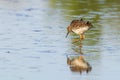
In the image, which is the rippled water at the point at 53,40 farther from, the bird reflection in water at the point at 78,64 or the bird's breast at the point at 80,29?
the bird's breast at the point at 80,29

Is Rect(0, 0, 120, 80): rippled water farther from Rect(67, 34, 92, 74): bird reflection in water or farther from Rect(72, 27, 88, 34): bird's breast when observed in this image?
Rect(72, 27, 88, 34): bird's breast

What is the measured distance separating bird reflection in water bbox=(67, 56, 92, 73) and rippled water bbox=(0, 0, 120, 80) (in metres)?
0.11

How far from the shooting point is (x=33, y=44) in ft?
48.9

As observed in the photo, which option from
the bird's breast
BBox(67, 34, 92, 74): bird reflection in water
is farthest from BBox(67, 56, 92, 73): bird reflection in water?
the bird's breast

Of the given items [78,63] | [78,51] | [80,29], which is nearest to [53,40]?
[80,29]

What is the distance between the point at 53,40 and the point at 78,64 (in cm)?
279

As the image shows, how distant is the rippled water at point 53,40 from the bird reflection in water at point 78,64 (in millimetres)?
108

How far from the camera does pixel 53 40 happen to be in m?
15.5

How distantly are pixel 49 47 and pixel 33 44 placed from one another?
0.55 meters

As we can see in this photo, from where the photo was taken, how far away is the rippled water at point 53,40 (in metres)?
12.0

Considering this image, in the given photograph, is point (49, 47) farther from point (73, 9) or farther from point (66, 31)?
point (73, 9)

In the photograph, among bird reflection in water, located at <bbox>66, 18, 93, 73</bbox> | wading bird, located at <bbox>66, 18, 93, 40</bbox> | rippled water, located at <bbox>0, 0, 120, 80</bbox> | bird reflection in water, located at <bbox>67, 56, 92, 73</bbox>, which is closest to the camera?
rippled water, located at <bbox>0, 0, 120, 80</bbox>

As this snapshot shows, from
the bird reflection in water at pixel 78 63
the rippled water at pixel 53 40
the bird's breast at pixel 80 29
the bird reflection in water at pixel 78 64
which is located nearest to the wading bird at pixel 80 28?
the bird's breast at pixel 80 29

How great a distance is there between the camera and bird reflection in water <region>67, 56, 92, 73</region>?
12312 millimetres
